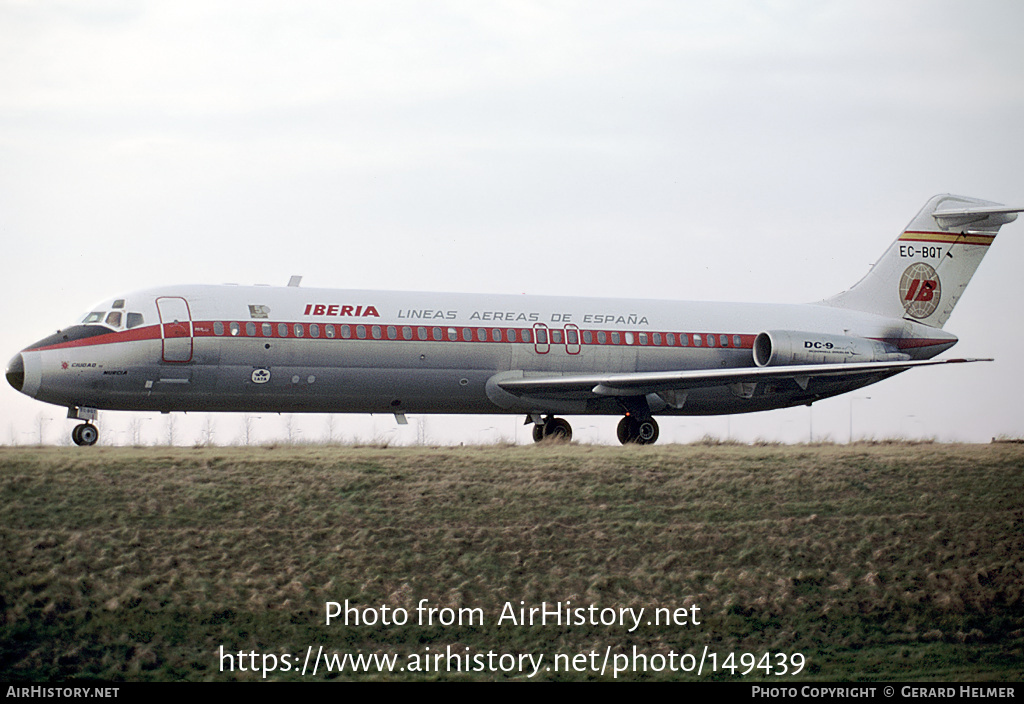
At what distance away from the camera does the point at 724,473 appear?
2398 cm

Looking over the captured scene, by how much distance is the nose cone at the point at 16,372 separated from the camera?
2494 centimetres

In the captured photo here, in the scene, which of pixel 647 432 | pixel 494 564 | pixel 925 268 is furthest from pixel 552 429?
pixel 494 564

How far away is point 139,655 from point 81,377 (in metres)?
10.9

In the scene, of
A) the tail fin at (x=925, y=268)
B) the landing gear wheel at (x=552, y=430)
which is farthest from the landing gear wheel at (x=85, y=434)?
the tail fin at (x=925, y=268)

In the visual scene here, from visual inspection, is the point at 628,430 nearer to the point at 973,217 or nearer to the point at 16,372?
the point at 973,217

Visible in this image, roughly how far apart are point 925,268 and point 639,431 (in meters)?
11.0

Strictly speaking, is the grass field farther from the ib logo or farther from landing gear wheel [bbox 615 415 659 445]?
the ib logo

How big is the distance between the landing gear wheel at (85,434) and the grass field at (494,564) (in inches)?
91.2

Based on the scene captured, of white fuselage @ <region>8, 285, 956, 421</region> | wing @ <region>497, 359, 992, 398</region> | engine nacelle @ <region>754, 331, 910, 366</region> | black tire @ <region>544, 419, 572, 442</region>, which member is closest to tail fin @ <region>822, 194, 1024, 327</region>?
engine nacelle @ <region>754, 331, 910, 366</region>

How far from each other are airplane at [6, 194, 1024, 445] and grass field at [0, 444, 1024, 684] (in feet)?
8.66

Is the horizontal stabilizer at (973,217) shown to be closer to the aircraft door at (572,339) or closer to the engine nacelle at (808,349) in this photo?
the engine nacelle at (808,349)

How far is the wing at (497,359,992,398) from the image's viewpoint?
2930cm
